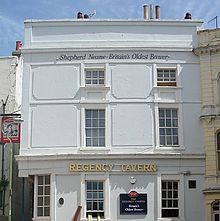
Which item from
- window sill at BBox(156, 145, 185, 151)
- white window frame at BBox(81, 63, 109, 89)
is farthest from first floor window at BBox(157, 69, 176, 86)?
window sill at BBox(156, 145, 185, 151)

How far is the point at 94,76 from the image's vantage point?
28.1 metres

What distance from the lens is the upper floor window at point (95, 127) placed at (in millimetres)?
27375

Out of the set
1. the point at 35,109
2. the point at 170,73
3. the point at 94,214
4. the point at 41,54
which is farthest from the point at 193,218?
the point at 41,54

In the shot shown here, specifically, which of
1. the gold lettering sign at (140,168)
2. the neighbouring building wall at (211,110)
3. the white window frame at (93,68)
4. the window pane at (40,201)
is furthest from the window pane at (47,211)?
the neighbouring building wall at (211,110)

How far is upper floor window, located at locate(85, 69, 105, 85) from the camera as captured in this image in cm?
2800

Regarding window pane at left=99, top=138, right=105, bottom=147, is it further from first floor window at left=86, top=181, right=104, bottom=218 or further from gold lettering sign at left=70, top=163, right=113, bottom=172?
first floor window at left=86, top=181, right=104, bottom=218

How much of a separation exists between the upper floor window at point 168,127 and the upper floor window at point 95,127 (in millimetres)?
3025

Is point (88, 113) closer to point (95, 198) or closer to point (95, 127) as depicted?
point (95, 127)

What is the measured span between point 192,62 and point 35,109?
8.63m

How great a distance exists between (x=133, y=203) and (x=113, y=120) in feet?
14.2

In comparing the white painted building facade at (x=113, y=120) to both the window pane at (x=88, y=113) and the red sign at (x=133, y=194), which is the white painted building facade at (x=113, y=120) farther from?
the window pane at (x=88, y=113)

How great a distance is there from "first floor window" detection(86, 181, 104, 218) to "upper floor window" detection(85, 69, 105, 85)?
523 cm

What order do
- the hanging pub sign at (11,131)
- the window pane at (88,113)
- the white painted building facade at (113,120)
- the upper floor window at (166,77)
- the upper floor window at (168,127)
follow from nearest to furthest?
the white painted building facade at (113,120) → the hanging pub sign at (11,131) → the upper floor window at (168,127) → the window pane at (88,113) → the upper floor window at (166,77)

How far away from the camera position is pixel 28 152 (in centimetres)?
2719
